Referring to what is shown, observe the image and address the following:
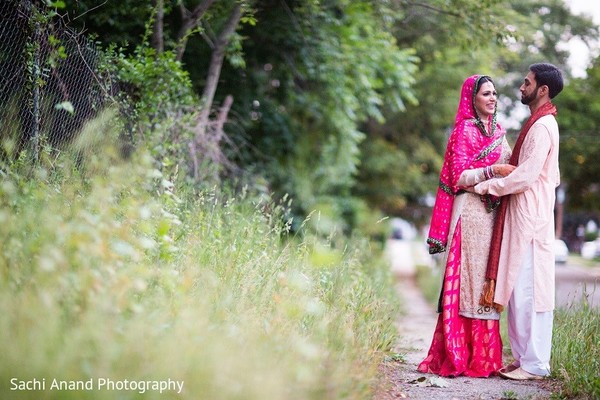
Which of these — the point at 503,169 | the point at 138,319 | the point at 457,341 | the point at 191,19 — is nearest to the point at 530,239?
the point at 503,169

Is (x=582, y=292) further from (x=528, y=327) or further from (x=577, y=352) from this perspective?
(x=528, y=327)

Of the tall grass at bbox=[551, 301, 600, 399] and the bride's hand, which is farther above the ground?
the bride's hand

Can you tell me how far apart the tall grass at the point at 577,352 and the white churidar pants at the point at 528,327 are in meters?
0.16

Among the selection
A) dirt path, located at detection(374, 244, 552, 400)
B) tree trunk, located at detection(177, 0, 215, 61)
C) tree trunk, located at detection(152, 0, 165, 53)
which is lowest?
dirt path, located at detection(374, 244, 552, 400)

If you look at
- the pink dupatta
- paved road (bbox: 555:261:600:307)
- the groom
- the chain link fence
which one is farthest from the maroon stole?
the chain link fence

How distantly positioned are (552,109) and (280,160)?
8.82 meters

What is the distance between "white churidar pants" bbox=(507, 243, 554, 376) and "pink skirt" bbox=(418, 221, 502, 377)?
0.15 metres

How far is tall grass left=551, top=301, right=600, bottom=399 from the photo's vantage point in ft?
15.1

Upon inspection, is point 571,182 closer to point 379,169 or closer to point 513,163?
point 379,169

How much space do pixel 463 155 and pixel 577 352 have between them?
1680 millimetres

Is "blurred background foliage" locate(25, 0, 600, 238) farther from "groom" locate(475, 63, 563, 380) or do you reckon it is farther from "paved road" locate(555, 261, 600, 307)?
"paved road" locate(555, 261, 600, 307)

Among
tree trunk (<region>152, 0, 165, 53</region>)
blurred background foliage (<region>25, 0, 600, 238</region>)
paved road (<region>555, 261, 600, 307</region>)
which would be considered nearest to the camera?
paved road (<region>555, 261, 600, 307</region>)

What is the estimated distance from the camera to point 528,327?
5328 mm

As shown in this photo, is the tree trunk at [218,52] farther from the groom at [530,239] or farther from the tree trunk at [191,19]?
the groom at [530,239]
